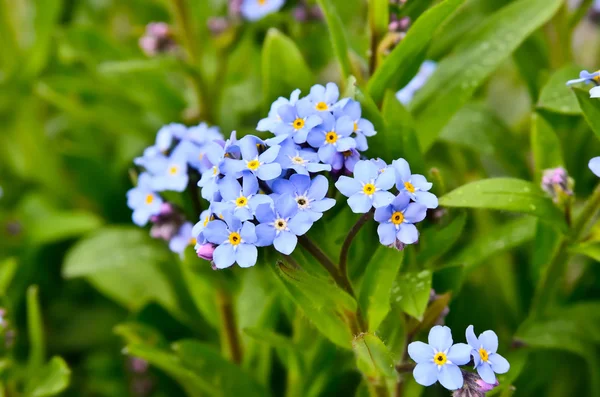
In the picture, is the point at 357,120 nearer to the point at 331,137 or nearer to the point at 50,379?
the point at 331,137

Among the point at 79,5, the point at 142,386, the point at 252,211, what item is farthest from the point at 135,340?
the point at 79,5

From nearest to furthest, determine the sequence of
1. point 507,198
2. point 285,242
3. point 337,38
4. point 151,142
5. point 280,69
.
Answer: point 285,242 → point 507,198 → point 337,38 → point 280,69 → point 151,142

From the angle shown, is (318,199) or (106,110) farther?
(106,110)

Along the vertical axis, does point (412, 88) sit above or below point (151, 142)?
above

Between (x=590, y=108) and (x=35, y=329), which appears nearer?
(x=590, y=108)

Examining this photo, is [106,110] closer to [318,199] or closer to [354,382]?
[354,382]

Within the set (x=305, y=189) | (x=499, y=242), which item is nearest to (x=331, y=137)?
(x=305, y=189)

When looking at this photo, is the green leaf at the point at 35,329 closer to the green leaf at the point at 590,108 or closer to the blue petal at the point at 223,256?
the blue petal at the point at 223,256
